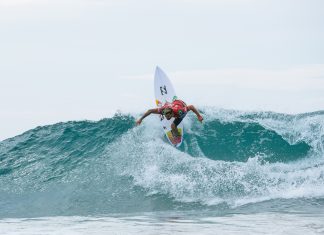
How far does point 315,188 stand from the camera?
10.9 metres

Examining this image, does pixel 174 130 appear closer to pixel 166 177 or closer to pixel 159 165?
pixel 159 165

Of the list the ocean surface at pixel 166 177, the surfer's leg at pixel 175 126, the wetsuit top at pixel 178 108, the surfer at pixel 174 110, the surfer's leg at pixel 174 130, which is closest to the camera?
the ocean surface at pixel 166 177

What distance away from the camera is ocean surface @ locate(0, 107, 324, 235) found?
883cm

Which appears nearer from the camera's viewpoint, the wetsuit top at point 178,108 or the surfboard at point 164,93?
the wetsuit top at point 178,108

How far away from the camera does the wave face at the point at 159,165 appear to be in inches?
437

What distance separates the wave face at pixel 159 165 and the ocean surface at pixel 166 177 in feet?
0.09

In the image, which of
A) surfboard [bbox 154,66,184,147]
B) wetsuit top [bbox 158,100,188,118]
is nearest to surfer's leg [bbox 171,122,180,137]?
surfboard [bbox 154,66,184,147]

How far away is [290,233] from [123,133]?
8.84 m

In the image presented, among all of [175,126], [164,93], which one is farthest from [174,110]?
[164,93]

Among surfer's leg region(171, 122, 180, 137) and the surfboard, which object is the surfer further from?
the surfboard

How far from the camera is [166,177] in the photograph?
39.5 feet

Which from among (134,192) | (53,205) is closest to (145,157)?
(134,192)

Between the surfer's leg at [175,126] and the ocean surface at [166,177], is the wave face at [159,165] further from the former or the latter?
the surfer's leg at [175,126]

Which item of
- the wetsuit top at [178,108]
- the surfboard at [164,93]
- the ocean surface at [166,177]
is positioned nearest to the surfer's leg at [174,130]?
the surfboard at [164,93]
